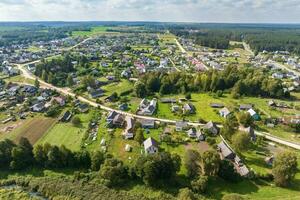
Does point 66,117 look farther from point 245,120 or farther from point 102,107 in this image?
point 245,120

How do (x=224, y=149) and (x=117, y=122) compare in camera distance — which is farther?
(x=117, y=122)

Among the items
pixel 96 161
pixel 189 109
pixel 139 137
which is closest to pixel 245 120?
pixel 189 109

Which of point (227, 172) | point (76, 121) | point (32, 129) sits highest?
point (76, 121)

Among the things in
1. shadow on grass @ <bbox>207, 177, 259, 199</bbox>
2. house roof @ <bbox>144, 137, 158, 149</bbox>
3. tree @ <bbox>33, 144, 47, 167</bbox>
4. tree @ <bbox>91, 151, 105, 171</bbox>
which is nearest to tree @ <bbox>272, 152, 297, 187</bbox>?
shadow on grass @ <bbox>207, 177, 259, 199</bbox>

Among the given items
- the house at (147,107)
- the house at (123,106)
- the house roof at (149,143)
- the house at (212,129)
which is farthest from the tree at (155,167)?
the house at (123,106)

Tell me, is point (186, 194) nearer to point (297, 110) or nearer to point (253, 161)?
point (253, 161)

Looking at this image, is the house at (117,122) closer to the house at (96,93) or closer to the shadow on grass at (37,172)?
the shadow on grass at (37,172)

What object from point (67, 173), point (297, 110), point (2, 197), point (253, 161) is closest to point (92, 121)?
point (67, 173)
